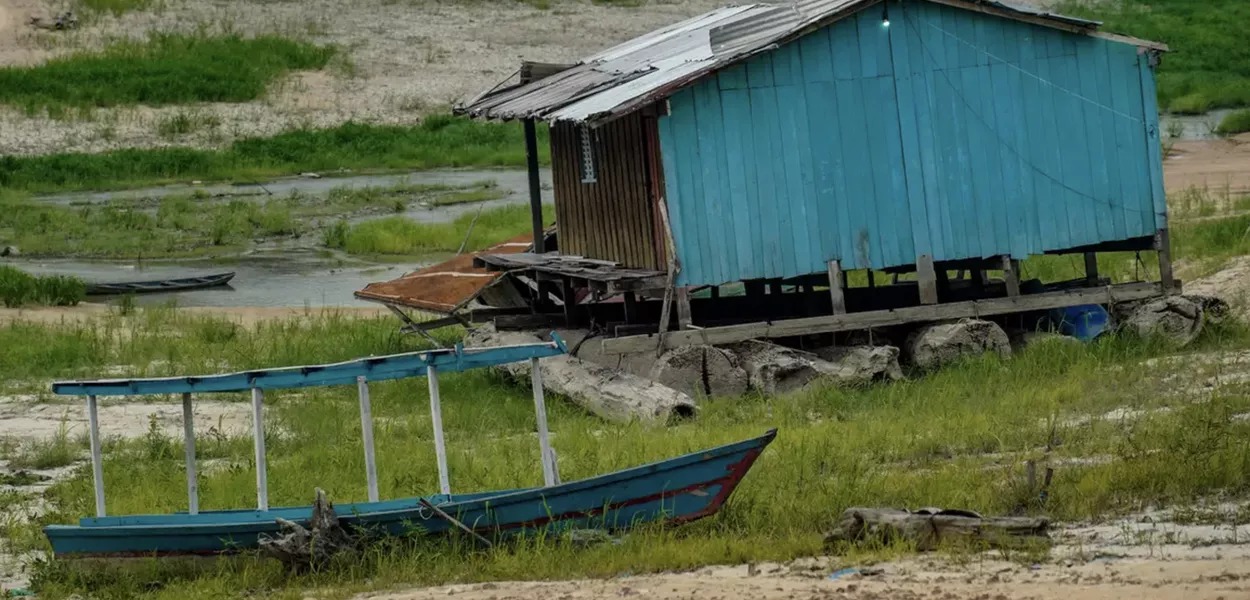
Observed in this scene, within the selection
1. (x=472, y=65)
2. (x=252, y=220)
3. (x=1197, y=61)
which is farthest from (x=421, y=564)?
(x=1197, y=61)

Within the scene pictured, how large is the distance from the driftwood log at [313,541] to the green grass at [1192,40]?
1259 inches

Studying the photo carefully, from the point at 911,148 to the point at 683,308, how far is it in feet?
8.59

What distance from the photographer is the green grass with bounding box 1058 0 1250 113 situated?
3962cm

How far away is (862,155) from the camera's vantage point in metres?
16.2

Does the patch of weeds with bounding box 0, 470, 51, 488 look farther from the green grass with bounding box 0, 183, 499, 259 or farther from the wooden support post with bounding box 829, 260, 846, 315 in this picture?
the green grass with bounding box 0, 183, 499, 259

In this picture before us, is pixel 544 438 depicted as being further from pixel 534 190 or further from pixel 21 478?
pixel 534 190

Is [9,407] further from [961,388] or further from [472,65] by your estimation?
[472,65]

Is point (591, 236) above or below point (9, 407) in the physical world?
above

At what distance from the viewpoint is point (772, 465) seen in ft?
39.7

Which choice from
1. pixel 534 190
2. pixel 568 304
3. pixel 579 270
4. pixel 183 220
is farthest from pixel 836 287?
pixel 183 220

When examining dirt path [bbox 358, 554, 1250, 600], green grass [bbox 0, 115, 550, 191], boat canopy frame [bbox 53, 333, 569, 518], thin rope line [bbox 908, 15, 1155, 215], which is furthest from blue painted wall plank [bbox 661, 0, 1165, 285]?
green grass [bbox 0, 115, 550, 191]

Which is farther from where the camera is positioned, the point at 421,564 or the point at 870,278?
the point at 870,278

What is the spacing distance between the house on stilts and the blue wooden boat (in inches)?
199

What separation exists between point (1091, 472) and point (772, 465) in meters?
2.12
